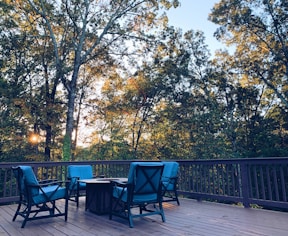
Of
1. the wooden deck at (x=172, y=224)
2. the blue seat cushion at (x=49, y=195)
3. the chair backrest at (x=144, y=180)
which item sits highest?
the chair backrest at (x=144, y=180)

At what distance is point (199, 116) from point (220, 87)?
7.93 feet

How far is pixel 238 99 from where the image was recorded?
14.3 meters

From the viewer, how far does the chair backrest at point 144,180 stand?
3617 mm

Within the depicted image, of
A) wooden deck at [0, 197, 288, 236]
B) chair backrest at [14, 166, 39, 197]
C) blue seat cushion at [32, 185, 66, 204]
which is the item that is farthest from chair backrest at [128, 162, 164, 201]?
chair backrest at [14, 166, 39, 197]

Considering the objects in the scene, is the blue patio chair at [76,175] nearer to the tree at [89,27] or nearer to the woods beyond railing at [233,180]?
the woods beyond railing at [233,180]

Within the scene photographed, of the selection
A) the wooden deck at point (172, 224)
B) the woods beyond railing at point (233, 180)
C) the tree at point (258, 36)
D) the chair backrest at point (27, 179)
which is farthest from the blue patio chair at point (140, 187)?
the tree at point (258, 36)

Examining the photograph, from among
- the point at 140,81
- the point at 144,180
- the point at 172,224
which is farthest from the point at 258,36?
the point at 172,224

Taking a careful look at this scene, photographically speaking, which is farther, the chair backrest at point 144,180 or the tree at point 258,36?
the tree at point 258,36

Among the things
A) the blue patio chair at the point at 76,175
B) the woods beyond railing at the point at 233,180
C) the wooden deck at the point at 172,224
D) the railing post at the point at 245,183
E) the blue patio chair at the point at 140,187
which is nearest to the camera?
the wooden deck at the point at 172,224

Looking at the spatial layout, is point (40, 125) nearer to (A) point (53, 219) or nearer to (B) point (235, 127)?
(A) point (53, 219)

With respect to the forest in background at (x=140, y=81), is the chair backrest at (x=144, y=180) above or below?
below

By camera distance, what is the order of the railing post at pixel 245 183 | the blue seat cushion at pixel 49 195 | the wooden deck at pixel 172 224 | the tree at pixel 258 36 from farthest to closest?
the tree at pixel 258 36 < the railing post at pixel 245 183 < the blue seat cushion at pixel 49 195 < the wooden deck at pixel 172 224

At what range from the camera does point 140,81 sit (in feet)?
46.2

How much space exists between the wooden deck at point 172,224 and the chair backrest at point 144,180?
0.42m
